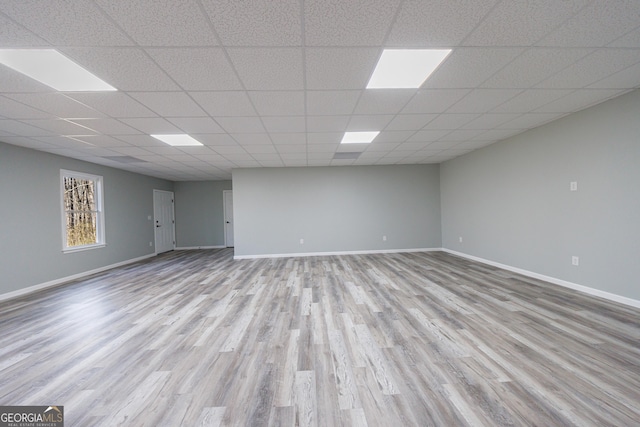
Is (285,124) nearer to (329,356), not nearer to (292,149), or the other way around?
(292,149)

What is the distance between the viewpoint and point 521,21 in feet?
5.52

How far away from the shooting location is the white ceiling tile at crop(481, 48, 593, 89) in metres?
2.02

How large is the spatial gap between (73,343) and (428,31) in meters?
4.14

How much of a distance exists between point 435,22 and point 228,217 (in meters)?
8.39

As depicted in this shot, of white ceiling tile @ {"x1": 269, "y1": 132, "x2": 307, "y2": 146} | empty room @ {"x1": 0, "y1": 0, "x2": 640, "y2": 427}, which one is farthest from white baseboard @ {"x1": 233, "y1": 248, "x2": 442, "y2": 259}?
white ceiling tile @ {"x1": 269, "y1": 132, "x2": 307, "y2": 146}

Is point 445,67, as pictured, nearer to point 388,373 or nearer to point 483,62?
point 483,62

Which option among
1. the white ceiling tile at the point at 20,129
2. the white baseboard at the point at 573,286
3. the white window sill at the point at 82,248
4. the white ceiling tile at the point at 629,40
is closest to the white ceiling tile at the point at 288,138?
the white ceiling tile at the point at 20,129

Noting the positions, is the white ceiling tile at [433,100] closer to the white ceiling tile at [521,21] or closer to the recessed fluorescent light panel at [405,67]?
the recessed fluorescent light panel at [405,67]

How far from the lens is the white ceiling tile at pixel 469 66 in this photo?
200 centimetres

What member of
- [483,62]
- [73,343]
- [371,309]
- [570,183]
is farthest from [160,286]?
[570,183]

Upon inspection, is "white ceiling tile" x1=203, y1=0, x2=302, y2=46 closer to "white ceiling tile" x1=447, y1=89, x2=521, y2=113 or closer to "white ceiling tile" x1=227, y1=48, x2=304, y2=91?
"white ceiling tile" x1=227, y1=48, x2=304, y2=91

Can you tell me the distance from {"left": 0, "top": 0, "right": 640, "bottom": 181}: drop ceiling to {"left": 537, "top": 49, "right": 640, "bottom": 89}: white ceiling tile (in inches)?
0.6

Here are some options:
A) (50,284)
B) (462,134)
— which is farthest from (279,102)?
(50,284)

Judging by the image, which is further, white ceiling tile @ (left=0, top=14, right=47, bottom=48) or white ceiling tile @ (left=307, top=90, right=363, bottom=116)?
white ceiling tile @ (left=307, top=90, right=363, bottom=116)
